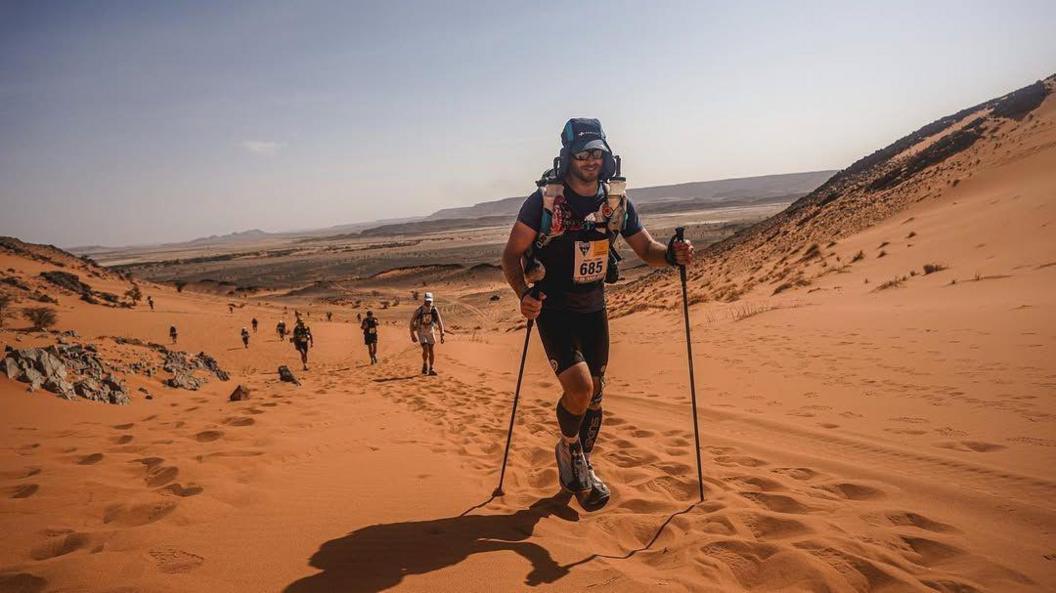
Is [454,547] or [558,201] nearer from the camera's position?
[454,547]

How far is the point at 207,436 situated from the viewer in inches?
206

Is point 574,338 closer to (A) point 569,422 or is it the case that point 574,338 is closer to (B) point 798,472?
(A) point 569,422

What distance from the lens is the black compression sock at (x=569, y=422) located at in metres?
3.94

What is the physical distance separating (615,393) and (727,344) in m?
3.70

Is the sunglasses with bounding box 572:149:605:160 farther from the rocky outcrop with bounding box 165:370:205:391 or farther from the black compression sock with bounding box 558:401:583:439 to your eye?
the rocky outcrop with bounding box 165:370:205:391

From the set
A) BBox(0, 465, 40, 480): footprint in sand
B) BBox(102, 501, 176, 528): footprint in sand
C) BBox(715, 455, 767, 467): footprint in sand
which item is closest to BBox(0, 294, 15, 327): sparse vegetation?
BBox(0, 465, 40, 480): footprint in sand

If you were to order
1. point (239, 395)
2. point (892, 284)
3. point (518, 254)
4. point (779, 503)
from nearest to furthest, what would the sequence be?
point (779, 503) → point (518, 254) → point (239, 395) → point (892, 284)

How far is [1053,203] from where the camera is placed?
634 inches

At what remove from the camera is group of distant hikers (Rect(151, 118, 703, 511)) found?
380cm

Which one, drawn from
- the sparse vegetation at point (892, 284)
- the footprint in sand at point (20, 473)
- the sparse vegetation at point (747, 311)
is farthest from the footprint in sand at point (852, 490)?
the sparse vegetation at point (892, 284)

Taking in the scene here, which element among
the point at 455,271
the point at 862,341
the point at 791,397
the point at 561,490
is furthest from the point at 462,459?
the point at 455,271

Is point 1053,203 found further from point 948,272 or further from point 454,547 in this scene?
point 454,547

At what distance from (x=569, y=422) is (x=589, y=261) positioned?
129 cm

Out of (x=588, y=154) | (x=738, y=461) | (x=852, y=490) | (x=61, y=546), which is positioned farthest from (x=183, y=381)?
(x=852, y=490)
